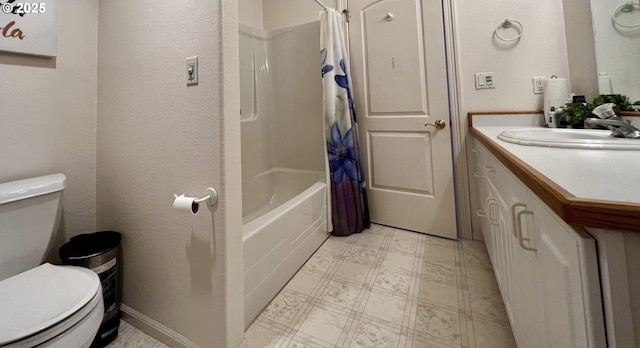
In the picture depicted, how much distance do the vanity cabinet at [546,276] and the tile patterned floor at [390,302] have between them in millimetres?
267

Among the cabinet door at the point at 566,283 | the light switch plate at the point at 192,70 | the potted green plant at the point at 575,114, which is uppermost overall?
the light switch plate at the point at 192,70

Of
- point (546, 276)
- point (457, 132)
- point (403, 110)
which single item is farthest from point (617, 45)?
point (546, 276)

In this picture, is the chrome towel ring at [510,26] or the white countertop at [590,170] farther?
the chrome towel ring at [510,26]

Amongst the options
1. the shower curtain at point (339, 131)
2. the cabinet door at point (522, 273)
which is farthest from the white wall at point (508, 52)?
the cabinet door at point (522, 273)

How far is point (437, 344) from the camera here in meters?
1.07

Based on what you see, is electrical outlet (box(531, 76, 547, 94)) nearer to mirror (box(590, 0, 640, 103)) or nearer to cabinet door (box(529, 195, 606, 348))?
mirror (box(590, 0, 640, 103))

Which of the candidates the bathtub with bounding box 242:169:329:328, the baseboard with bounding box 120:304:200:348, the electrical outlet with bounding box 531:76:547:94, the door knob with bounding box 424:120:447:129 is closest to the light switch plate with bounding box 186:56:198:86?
the bathtub with bounding box 242:169:329:328

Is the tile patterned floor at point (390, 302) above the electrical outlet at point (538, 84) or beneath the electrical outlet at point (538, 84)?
beneath

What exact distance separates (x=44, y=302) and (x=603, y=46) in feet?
8.75

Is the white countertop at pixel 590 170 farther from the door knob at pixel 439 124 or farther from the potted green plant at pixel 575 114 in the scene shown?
the door knob at pixel 439 124

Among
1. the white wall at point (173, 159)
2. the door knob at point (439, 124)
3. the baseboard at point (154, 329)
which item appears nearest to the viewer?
the white wall at point (173, 159)

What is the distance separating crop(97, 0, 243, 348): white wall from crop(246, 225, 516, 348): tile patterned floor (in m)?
0.35

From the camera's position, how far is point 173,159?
1.05 metres

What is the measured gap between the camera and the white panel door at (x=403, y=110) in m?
1.93
